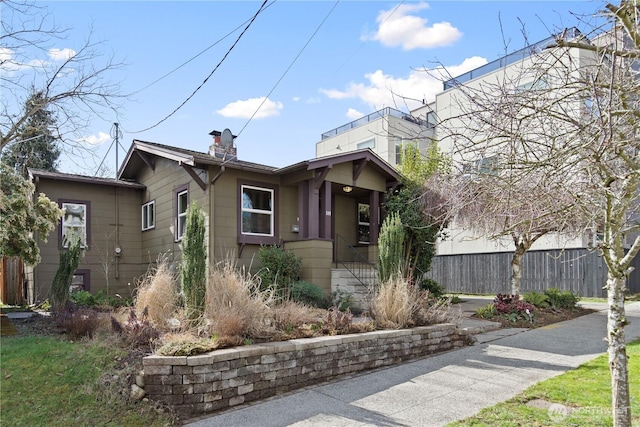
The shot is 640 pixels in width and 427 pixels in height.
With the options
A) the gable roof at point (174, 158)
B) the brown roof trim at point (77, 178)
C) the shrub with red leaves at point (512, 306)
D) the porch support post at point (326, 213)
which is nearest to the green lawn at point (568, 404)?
the shrub with red leaves at point (512, 306)

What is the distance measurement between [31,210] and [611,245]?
973cm

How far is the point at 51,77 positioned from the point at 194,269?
6.21m

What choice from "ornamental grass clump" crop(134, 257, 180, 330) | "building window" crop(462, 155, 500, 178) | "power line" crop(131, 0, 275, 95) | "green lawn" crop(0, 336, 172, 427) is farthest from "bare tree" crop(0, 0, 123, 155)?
"building window" crop(462, 155, 500, 178)

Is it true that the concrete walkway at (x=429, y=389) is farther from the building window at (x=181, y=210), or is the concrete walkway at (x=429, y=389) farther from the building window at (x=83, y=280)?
the building window at (x=83, y=280)

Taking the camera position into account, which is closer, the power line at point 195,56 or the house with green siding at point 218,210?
the power line at point 195,56

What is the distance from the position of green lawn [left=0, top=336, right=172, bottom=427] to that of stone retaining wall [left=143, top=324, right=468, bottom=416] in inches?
13.9

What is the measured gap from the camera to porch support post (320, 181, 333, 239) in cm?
1093

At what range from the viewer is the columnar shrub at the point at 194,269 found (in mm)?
6160

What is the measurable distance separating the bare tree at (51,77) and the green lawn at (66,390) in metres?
4.44

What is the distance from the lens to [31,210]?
27.7 ft

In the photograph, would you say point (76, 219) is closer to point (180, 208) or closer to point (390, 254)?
point (180, 208)

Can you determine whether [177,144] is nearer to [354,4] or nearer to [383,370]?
[354,4]

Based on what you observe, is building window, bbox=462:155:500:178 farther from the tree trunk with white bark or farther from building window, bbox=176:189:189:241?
building window, bbox=176:189:189:241

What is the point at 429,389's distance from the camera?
17.8 feet
